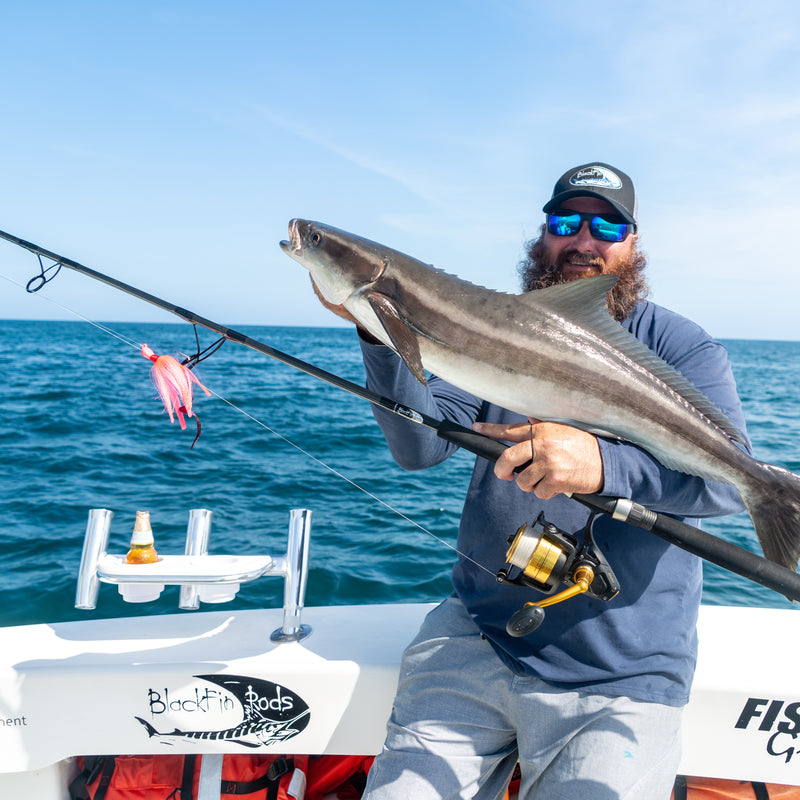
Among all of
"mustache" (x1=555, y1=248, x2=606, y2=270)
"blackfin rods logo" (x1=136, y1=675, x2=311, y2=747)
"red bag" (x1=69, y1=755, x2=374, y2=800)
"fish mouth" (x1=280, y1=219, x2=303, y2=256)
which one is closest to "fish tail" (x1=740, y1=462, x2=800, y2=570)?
→ "mustache" (x1=555, y1=248, x2=606, y2=270)

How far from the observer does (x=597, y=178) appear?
9.75ft

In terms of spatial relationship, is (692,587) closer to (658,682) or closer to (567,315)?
(658,682)

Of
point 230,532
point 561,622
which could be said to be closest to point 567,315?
point 561,622

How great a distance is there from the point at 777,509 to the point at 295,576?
6.85 feet

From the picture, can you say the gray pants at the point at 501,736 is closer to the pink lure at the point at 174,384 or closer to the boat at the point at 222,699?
the boat at the point at 222,699

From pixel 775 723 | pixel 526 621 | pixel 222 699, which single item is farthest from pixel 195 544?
pixel 775 723

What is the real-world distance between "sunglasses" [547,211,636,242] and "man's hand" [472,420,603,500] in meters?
1.33

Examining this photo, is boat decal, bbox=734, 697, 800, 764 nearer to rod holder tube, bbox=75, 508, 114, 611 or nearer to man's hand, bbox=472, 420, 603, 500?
man's hand, bbox=472, 420, 603, 500

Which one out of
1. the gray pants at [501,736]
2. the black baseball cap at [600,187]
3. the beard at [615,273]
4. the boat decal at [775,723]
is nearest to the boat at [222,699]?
the boat decal at [775,723]

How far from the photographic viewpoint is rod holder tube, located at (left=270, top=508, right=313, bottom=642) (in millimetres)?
3131

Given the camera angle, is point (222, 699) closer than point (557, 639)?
No

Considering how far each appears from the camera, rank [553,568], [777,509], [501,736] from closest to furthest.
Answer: [777,509] → [553,568] → [501,736]

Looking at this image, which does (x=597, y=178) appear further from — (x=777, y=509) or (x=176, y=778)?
(x=176, y=778)

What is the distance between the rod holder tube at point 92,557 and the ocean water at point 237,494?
81cm
